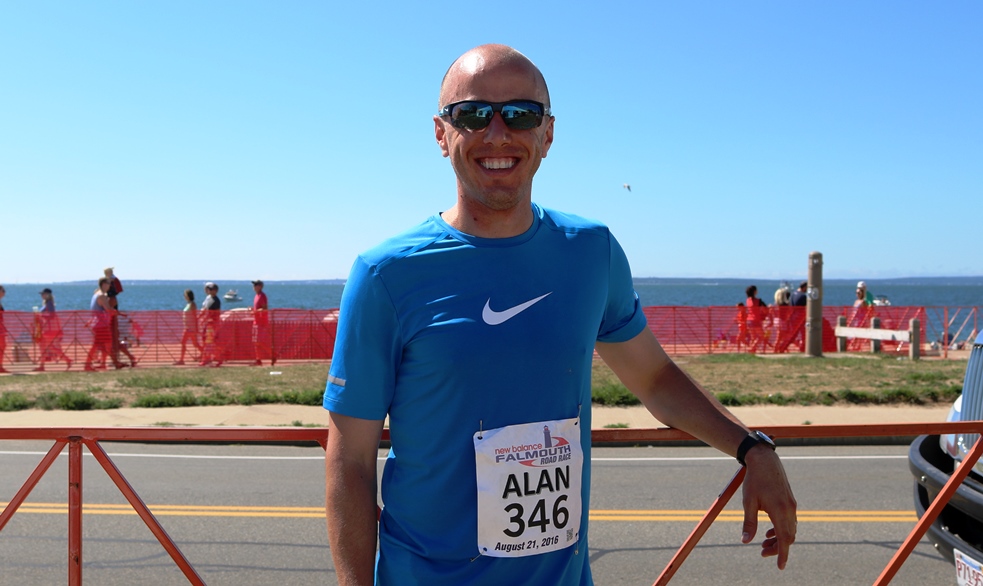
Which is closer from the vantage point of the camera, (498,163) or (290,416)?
(498,163)

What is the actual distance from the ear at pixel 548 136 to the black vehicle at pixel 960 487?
120 inches

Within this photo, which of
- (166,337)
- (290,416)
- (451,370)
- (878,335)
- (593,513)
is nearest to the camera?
(451,370)

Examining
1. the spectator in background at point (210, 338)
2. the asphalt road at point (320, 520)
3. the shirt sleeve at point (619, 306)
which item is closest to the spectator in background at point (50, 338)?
the spectator in background at point (210, 338)

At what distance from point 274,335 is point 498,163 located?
1812cm

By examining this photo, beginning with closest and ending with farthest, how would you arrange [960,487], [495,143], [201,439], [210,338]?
[495,143], [201,439], [960,487], [210,338]

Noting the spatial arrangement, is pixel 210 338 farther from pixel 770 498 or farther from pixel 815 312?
pixel 770 498

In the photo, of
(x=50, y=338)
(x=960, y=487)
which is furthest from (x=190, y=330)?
(x=960, y=487)

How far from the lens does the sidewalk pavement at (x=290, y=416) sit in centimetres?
1086

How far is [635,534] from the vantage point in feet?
21.3

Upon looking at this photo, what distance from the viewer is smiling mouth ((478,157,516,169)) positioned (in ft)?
6.41

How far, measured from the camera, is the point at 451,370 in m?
1.80

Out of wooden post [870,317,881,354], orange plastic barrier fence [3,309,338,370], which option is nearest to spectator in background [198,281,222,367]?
orange plastic barrier fence [3,309,338,370]

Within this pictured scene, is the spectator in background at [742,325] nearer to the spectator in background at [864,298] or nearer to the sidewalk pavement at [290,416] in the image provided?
the spectator in background at [864,298]

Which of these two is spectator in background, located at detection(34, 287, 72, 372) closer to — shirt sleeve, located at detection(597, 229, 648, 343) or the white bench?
the white bench
